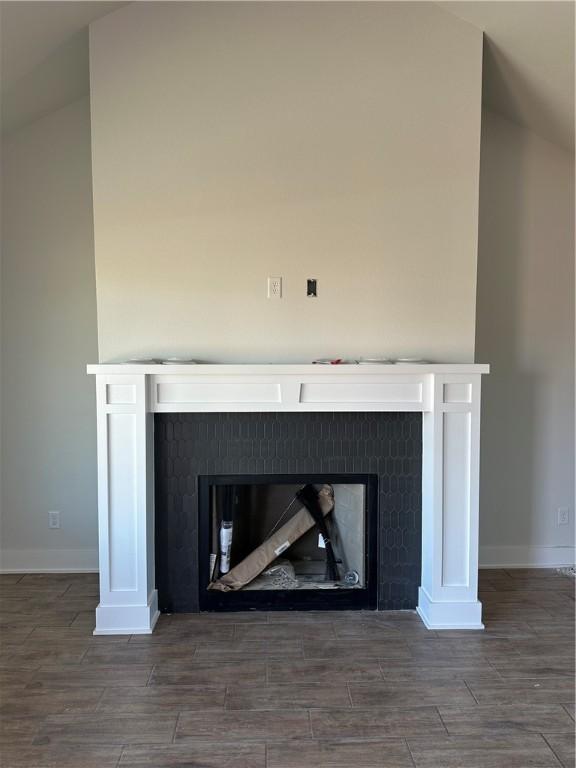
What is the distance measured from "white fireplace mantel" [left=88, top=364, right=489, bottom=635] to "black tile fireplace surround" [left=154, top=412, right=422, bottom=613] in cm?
11

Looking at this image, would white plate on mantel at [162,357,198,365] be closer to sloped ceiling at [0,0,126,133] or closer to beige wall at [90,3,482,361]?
beige wall at [90,3,482,361]

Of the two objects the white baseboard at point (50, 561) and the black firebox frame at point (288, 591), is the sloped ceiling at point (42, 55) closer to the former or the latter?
the black firebox frame at point (288, 591)

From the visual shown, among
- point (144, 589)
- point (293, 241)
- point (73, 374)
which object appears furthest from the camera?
point (73, 374)

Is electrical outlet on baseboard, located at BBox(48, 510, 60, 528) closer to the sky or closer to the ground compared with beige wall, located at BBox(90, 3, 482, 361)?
closer to the ground

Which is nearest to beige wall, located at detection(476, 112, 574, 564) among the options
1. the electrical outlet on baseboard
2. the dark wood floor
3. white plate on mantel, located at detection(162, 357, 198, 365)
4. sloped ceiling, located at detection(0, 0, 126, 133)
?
the dark wood floor

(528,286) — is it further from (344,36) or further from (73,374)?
(73,374)

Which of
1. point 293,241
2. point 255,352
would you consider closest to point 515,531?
point 255,352

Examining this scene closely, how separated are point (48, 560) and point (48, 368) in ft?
3.56

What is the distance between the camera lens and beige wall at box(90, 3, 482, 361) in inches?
104

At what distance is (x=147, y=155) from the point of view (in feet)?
8.71

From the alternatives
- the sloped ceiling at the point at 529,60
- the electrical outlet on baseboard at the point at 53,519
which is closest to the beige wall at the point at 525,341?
the sloped ceiling at the point at 529,60

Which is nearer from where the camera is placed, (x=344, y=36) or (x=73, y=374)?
(x=344, y=36)

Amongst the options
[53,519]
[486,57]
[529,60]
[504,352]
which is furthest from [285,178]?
[53,519]

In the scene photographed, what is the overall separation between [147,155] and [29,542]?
7.24 ft
